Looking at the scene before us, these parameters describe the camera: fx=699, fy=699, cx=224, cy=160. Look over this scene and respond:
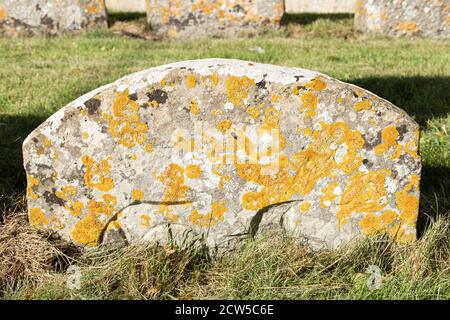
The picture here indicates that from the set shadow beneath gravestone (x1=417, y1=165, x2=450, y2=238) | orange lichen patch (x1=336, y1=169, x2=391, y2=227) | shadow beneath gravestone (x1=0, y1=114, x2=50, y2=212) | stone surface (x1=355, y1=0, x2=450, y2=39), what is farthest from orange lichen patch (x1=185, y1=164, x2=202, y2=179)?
stone surface (x1=355, y1=0, x2=450, y2=39)

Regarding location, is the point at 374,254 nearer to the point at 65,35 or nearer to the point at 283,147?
the point at 283,147

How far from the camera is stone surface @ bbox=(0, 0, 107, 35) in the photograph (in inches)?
379

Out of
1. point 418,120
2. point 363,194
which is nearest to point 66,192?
point 363,194

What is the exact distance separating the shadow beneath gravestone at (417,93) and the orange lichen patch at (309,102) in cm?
277

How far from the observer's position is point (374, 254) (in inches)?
152

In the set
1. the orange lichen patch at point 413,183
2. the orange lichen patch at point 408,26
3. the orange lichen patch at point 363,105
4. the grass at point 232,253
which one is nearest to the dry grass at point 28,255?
the grass at point 232,253

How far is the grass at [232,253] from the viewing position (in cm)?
362

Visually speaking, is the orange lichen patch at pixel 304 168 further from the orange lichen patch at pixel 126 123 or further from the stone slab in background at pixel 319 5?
→ the stone slab in background at pixel 319 5

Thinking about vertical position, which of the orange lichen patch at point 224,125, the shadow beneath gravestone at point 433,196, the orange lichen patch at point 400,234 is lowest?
the shadow beneath gravestone at point 433,196

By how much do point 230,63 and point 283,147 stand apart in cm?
54
